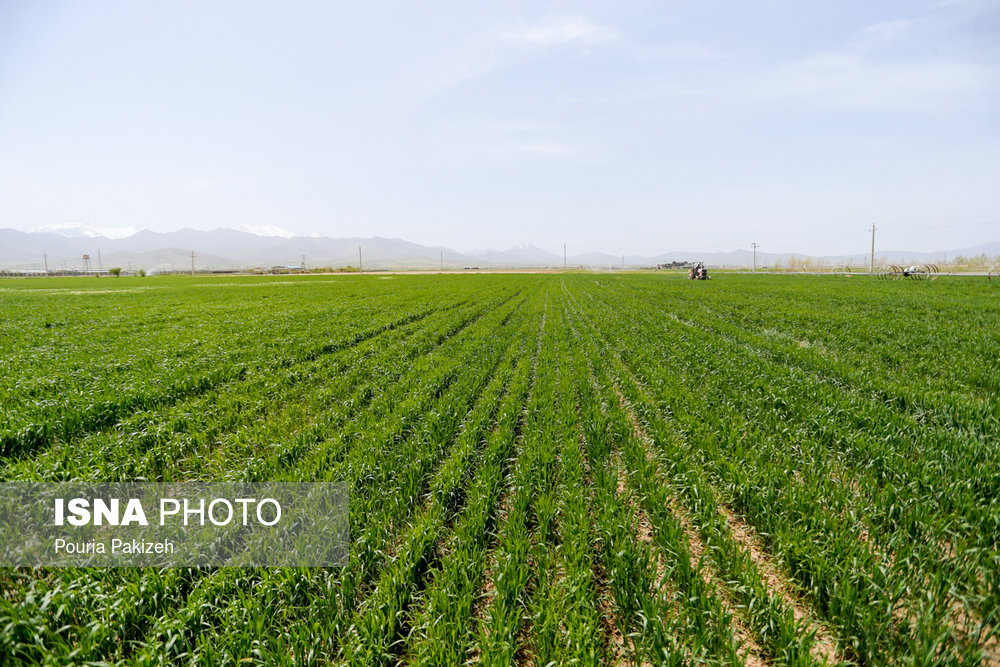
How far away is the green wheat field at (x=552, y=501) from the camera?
3359 millimetres

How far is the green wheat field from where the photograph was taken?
3.36m

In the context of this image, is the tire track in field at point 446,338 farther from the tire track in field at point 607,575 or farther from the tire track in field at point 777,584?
the tire track in field at point 777,584

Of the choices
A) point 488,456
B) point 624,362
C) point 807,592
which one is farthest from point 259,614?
point 624,362

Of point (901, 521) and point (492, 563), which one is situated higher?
point (901, 521)

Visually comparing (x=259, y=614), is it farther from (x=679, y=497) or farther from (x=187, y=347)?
(x=187, y=347)

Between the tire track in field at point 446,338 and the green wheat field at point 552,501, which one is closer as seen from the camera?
the green wheat field at point 552,501

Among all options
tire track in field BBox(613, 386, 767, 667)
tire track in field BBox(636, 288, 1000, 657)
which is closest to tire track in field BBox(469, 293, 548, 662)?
tire track in field BBox(613, 386, 767, 667)

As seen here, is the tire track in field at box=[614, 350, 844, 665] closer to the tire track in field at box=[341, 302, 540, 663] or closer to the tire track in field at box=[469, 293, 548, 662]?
the tire track in field at box=[469, 293, 548, 662]

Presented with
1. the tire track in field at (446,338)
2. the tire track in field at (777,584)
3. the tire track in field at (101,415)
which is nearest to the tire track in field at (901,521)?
the tire track in field at (777,584)

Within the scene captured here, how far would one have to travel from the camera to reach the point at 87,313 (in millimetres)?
24422

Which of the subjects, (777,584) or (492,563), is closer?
(777,584)

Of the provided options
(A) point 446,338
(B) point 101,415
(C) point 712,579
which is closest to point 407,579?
(C) point 712,579

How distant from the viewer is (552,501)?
5.35m

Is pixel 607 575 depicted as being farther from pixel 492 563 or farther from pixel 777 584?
pixel 777 584
